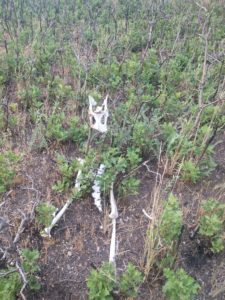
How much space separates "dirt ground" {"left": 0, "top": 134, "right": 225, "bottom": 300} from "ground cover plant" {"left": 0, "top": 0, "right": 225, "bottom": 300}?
10 mm

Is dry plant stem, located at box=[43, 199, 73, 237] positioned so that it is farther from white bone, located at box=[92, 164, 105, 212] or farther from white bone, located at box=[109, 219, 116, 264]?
white bone, located at box=[109, 219, 116, 264]

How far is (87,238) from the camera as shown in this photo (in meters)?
3.16

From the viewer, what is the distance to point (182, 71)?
17.7 feet

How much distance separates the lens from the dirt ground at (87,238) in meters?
2.79

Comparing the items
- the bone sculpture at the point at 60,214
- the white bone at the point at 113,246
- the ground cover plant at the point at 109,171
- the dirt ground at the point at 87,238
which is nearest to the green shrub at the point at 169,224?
the ground cover plant at the point at 109,171

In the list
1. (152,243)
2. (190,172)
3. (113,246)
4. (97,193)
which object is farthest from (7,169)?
(190,172)

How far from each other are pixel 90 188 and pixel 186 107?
1.72m

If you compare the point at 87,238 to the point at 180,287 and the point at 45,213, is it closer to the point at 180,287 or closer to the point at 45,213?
the point at 45,213

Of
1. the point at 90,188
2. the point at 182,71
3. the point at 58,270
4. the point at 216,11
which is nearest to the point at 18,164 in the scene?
the point at 90,188

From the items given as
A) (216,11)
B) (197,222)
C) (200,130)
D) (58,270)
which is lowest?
(58,270)

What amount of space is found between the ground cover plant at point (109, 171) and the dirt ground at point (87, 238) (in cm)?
1

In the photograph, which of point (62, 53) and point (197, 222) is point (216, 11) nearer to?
point (62, 53)

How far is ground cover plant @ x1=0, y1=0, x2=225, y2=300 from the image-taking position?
9.07 ft

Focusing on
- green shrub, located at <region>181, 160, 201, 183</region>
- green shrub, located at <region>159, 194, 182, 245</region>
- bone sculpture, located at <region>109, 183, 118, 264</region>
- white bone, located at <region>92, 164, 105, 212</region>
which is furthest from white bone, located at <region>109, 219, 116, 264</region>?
green shrub, located at <region>181, 160, 201, 183</region>
